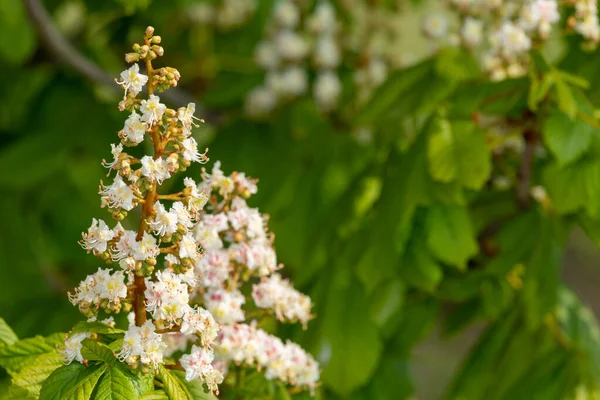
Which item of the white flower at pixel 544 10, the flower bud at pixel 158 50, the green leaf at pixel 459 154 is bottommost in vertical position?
the flower bud at pixel 158 50

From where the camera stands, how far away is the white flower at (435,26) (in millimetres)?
2064

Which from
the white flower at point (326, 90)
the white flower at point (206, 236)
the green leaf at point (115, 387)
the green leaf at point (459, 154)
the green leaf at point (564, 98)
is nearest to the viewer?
the green leaf at point (115, 387)

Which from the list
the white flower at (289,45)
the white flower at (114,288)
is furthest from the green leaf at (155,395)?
the white flower at (289,45)

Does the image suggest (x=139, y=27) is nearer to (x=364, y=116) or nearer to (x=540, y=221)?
(x=364, y=116)

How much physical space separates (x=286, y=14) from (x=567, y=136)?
3.33 feet

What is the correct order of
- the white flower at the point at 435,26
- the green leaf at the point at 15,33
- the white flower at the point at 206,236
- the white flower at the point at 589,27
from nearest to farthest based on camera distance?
the white flower at the point at 206,236 < the white flower at the point at 589,27 < the white flower at the point at 435,26 < the green leaf at the point at 15,33

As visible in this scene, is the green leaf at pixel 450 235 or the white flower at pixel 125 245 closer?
the white flower at pixel 125 245

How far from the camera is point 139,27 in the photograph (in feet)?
8.71

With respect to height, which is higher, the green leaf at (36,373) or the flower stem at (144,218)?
the flower stem at (144,218)

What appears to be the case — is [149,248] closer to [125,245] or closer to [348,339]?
[125,245]

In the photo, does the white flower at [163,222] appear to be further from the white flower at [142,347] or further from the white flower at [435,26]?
the white flower at [435,26]

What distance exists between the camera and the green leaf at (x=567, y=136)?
1681 millimetres

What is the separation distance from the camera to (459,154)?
175cm

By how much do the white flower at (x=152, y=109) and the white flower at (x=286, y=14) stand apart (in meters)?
1.51
